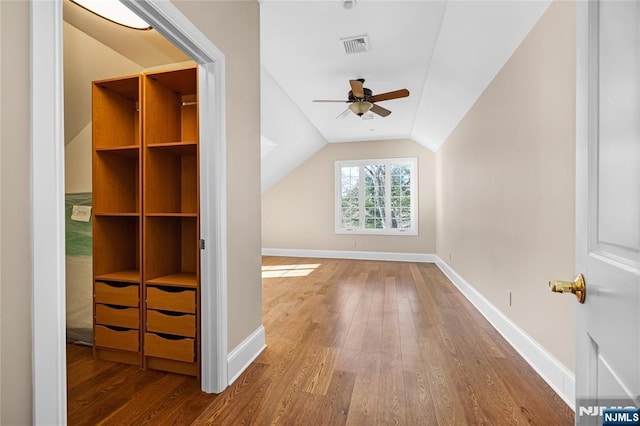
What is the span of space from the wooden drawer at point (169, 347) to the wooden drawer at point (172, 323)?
0.05m

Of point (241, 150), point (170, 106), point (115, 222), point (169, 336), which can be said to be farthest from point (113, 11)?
point (169, 336)

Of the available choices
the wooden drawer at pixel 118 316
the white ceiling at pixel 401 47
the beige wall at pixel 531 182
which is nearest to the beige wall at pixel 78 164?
the wooden drawer at pixel 118 316

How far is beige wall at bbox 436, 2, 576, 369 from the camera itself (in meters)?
1.66

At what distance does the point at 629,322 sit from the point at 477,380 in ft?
5.25

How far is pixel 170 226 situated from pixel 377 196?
4984mm

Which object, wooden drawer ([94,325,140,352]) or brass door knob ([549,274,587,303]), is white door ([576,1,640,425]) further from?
wooden drawer ([94,325,140,352])

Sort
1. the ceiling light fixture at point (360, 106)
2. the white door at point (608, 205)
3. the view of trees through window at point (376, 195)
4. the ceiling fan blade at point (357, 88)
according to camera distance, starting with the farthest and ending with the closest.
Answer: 1. the view of trees through window at point (376, 195)
2. the ceiling light fixture at point (360, 106)
3. the ceiling fan blade at point (357, 88)
4. the white door at point (608, 205)

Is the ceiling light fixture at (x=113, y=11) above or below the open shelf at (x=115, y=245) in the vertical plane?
above

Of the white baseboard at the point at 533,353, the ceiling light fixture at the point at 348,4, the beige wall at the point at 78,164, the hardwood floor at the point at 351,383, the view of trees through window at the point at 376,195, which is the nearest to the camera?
the hardwood floor at the point at 351,383

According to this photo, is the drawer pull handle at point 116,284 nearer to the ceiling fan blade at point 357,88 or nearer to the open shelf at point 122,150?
the open shelf at point 122,150

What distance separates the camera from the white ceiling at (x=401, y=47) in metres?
2.21

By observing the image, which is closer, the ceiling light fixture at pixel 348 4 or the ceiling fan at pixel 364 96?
the ceiling light fixture at pixel 348 4

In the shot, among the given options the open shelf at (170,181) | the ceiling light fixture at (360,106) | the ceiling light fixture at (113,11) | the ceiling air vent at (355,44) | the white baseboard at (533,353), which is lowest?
the white baseboard at (533,353)

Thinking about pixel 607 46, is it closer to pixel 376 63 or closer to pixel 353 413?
pixel 353 413
